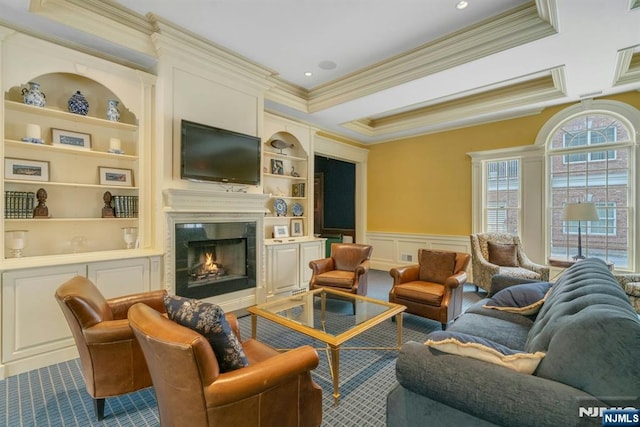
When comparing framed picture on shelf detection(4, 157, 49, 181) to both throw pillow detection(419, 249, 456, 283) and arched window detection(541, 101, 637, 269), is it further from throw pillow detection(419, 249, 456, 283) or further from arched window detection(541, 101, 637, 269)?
arched window detection(541, 101, 637, 269)

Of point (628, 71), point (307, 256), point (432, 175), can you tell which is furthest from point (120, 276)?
point (628, 71)

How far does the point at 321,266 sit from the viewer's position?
427cm

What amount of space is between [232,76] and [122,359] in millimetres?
3250

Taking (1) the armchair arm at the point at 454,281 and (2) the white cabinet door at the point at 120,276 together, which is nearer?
(2) the white cabinet door at the point at 120,276

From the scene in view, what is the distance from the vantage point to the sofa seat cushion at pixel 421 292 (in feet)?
10.6

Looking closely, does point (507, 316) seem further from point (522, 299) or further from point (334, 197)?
point (334, 197)

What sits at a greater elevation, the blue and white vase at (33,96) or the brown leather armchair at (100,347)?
the blue and white vase at (33,96)

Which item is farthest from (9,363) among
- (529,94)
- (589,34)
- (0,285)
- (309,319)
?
(529,94)

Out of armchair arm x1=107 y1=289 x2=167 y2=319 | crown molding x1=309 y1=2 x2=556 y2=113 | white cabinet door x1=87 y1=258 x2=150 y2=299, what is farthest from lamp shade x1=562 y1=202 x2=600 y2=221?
white cabinet door x1=87 y1=258 x2=150 y2=299

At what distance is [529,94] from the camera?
14.6 ft

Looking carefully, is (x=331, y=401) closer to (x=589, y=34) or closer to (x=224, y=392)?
(x=224, y=392)

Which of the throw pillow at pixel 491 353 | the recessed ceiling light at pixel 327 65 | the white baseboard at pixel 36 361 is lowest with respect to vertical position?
the white baseboard at pixel 36 361

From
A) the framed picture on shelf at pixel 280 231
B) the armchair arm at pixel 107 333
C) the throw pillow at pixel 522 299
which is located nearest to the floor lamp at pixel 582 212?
the throw pillow at pixel 522 299

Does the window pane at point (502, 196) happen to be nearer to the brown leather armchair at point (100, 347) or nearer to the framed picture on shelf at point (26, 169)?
the brown leather armchair at point (100, 347)
